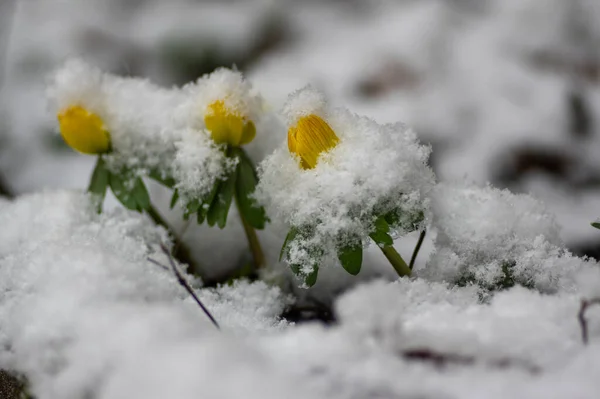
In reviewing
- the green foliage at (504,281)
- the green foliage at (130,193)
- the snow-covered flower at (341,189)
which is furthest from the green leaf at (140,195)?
the green foliage at (504,281)

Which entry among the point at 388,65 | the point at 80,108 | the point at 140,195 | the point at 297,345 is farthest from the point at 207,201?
the point at 388,65

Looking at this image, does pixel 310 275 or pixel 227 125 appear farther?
pixel 227 125

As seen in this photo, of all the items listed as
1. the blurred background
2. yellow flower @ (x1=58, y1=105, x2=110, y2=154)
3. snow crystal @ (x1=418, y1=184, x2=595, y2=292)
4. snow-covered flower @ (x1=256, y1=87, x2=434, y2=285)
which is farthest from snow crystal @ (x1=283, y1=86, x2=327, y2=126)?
the blurred background

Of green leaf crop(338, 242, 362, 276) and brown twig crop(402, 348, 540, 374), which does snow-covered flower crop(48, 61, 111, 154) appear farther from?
brown twig crop(402, 348, 540, 374)

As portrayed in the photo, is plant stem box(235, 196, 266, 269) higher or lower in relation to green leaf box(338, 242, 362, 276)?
lower

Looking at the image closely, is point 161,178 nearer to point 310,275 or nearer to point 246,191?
point 246,191

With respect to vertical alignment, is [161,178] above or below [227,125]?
below

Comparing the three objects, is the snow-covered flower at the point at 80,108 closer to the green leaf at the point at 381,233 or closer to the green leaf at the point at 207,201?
the green leaf at the point at 207,201
